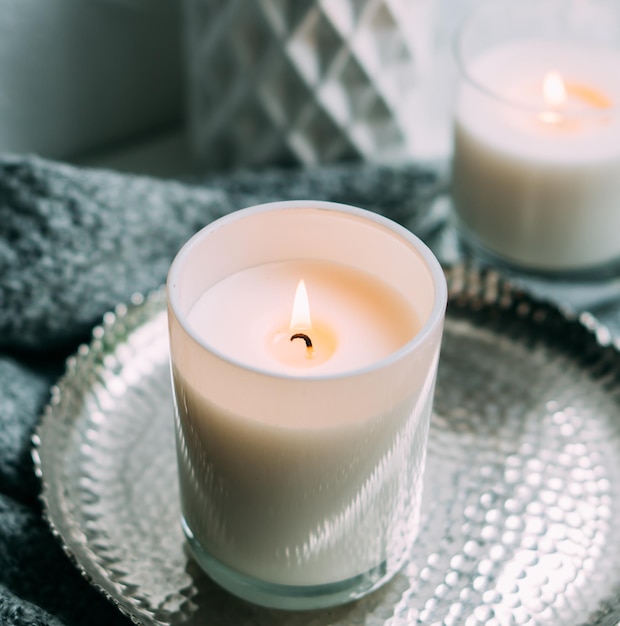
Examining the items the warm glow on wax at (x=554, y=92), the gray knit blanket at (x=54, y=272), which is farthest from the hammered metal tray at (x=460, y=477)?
the warm glow on wax at (x=554, y=92)

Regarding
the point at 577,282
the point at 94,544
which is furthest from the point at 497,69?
the point at 94,544

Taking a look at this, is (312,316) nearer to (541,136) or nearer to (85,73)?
(541,136)

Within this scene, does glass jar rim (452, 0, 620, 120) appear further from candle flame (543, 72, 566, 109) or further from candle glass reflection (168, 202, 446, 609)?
candle glass reflection (168, 202, 446, 609)

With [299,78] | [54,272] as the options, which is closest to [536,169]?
[299,78]

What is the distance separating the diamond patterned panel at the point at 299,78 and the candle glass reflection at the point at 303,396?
0.23 meters

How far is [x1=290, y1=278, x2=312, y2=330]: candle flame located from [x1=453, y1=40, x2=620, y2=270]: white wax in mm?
221

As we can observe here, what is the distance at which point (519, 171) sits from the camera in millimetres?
576

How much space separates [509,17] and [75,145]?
0.31m

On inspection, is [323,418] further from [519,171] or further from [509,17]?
[509,17]

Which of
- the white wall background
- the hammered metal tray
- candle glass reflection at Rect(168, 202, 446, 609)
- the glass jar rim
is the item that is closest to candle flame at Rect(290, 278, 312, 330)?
candle glass reflection at Rect(168, 202, 446, 609)

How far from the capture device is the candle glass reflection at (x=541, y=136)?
1.86 feet

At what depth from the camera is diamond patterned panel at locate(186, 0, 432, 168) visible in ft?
1.98

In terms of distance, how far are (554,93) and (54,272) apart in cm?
31

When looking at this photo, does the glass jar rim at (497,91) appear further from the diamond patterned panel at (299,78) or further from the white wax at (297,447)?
the white wax at (297,447)
